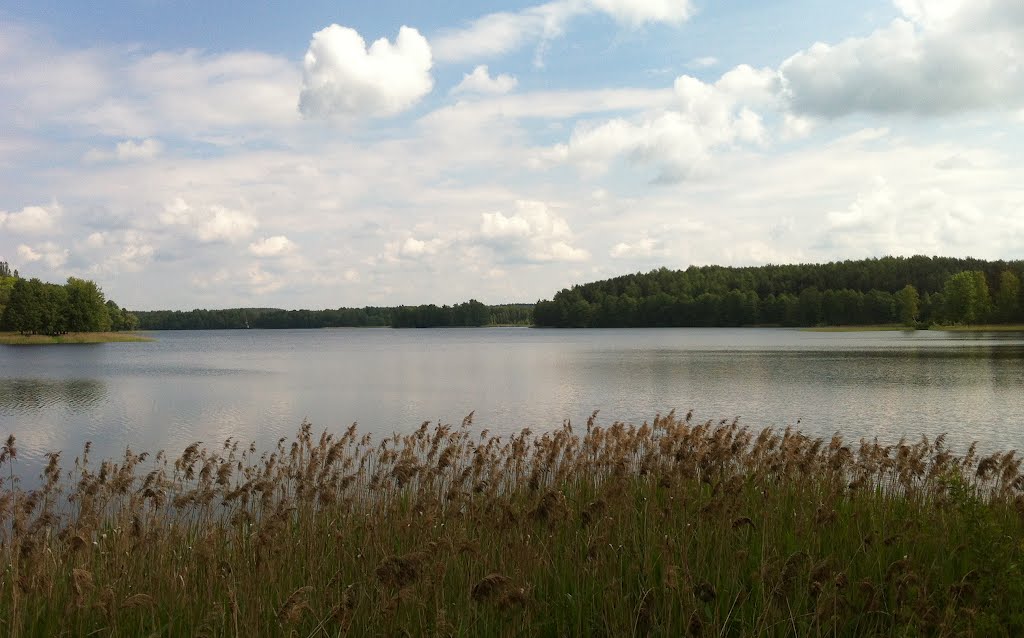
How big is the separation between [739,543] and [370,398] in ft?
92.3

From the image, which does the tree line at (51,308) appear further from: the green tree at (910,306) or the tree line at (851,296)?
the green tree at (910,306)

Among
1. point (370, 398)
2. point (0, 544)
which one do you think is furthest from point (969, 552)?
point (370, 398)

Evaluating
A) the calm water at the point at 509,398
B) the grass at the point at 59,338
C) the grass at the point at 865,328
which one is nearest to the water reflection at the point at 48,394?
the calm water at the point at 509,398

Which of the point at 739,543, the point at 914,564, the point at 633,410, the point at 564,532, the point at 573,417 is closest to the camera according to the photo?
the point at 914,564

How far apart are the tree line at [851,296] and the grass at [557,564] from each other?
132 meters

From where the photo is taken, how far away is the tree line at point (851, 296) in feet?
406

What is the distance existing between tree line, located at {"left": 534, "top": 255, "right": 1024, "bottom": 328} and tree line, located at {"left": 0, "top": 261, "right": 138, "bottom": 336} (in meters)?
126

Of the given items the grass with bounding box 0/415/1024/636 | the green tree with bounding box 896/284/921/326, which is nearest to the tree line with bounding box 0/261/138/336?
the grass with bounding box 0/415/1024/636

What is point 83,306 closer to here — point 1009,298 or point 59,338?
point 59,338

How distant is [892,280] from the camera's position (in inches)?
6501

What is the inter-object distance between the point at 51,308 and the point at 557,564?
130653 millimetres

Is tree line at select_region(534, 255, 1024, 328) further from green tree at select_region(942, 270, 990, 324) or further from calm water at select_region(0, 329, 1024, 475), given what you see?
calm water at select_region(0, 329, 1024, 475)

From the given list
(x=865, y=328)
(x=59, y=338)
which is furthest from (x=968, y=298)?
(x=59, y=338)

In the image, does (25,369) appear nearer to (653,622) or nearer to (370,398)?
(370,398)
